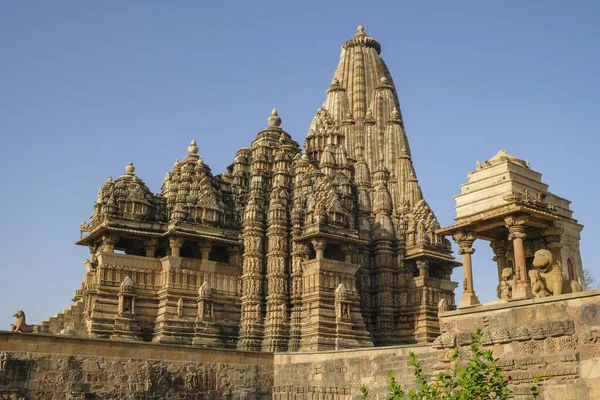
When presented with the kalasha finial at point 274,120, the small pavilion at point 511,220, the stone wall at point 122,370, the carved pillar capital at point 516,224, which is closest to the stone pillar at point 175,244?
Answer: the stone wall at point 122,370

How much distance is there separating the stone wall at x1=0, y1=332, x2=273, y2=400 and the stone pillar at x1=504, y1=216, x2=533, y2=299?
11710 millimetres

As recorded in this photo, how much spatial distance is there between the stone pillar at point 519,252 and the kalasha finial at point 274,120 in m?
20.7

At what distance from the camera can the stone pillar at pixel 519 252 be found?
2120cm

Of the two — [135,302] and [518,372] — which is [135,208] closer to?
[135,302]

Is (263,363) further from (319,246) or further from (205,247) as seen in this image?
(205,247)

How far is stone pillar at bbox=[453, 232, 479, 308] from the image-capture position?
2456 cm

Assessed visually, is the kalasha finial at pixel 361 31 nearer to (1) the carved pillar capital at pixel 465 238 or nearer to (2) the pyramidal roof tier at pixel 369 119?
(2) the pyramidal roof tier at pixel 369 119

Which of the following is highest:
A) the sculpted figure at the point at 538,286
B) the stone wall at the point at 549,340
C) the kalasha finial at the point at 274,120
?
the kalasha finial at the point at 274,120

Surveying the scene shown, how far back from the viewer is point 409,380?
23719 millimetres

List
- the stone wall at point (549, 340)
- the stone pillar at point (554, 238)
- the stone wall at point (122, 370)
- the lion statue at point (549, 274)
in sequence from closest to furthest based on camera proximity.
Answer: the stone wall at point (549, 340), the lion statue at point (549, 274), the stone wall at point (122, 370), the stone pillar at point (554, 238)

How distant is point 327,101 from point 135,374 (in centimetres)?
2555

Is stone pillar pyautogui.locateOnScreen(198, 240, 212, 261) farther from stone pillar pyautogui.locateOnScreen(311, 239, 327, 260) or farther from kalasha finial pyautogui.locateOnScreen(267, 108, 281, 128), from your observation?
kalasha finial pyautogui.locateOnScreen(267, 108, 281, 128)

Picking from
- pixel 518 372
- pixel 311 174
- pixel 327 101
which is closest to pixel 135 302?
pixel 311 174

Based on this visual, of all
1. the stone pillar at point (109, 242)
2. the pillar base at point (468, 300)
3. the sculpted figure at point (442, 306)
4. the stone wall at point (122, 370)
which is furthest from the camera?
the sculpted figure at point (442, 306)
